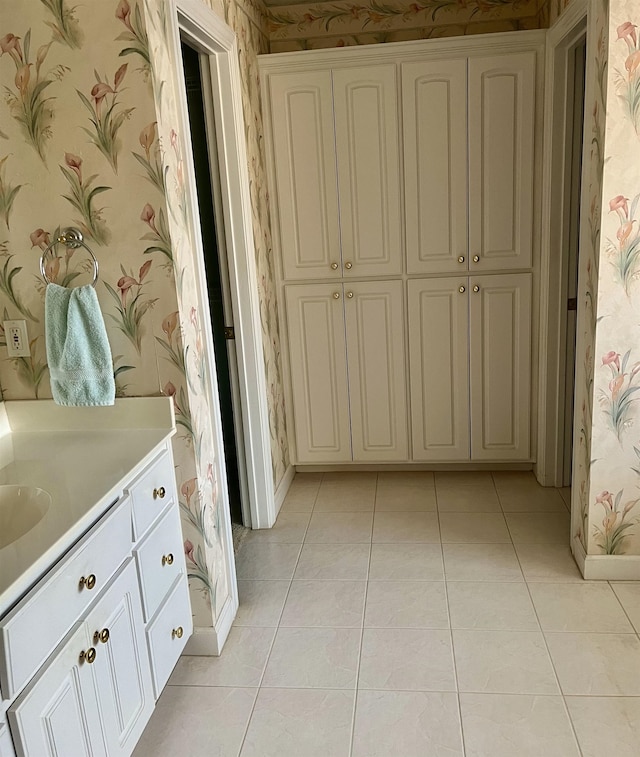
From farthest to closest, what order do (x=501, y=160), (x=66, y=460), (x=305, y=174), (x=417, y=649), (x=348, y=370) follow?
1. (x=348, y=370)
2. (x=305, y=174)
3. (x=501, y=160)
4. (x=417, y=649)
5. (x=66, y=460)

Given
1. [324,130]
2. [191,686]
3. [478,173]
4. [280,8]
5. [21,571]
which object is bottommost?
[191,686]

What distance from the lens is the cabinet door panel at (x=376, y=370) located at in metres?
3.32

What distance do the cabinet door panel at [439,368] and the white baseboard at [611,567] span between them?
102 centimetres

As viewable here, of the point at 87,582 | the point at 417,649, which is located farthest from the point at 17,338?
the point at 417,649

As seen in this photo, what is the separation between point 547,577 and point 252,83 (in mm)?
2449

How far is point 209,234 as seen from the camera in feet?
10.6

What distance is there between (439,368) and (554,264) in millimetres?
736

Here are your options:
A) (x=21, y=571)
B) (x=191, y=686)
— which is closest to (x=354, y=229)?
(x=191, y=686)

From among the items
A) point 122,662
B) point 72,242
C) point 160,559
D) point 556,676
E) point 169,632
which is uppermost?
point 72,242

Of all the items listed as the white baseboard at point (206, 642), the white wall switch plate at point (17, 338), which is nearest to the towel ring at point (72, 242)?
the white wall switch plate at point (17, 338)

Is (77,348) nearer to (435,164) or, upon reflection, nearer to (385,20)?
(435,164)

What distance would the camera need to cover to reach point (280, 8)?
3.42m

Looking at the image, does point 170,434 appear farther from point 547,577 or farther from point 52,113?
point 547,577

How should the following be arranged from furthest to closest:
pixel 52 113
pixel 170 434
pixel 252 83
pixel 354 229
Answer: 1. pixel 354 229
2. pixel 252 83
3. pixel 170 434
4. pixel 52 113
